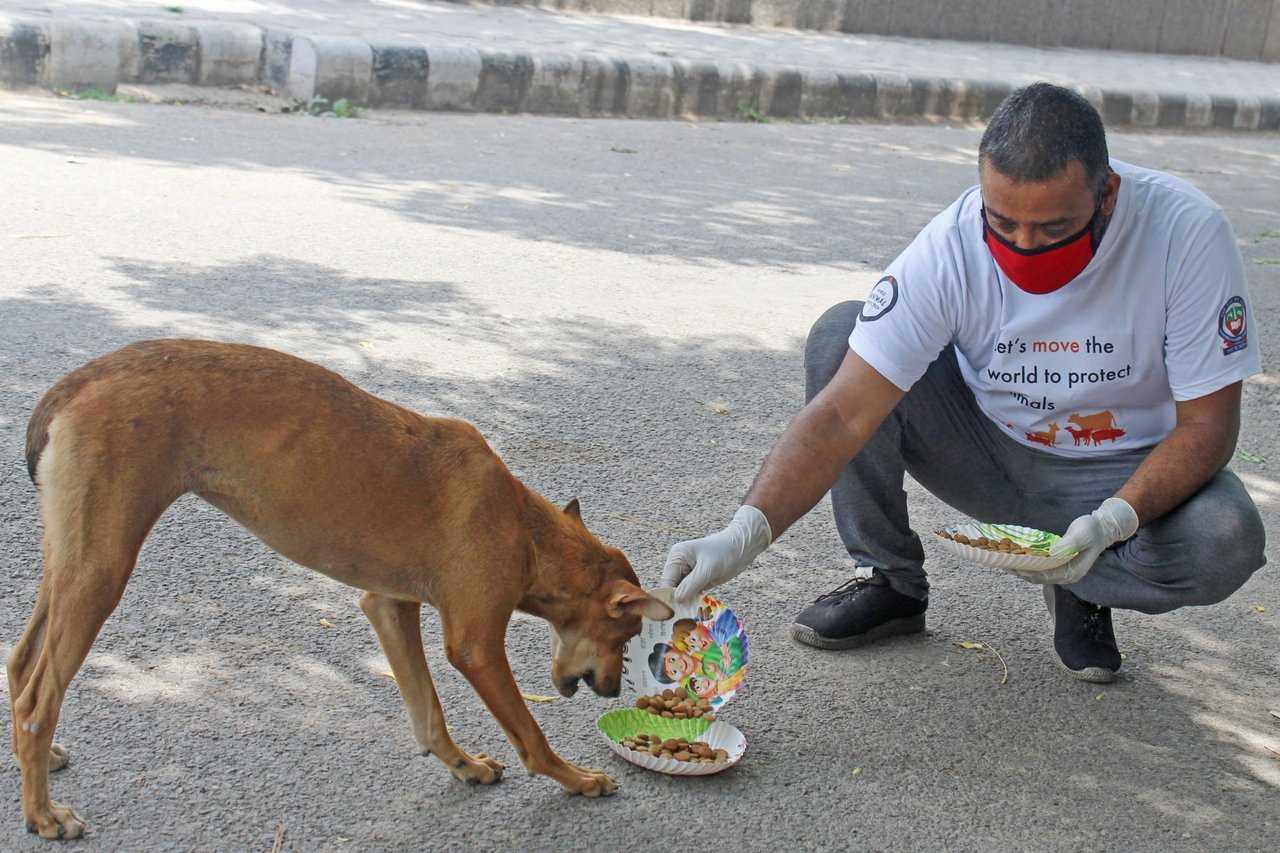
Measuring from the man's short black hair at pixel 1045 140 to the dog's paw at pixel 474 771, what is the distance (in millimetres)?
1785

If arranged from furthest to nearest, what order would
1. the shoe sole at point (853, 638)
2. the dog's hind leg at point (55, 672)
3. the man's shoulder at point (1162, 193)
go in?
1. the shoe sole at point (853, 638)
2. the man's shoulder at point (1162, 193)
3. the dog's hind leg at point (55, 672)

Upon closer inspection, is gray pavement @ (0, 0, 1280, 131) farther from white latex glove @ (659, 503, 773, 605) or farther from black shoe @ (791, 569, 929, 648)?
white latex glove @ (659, 503, 773, 605)

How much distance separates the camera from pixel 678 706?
3230mm

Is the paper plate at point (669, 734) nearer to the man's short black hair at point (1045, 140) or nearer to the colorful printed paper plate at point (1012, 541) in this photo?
→ the colorful printed paper plate at point (1012, 541)

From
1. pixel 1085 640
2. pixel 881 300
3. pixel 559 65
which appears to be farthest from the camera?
pixel 559 65

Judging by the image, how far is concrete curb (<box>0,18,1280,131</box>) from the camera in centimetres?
979

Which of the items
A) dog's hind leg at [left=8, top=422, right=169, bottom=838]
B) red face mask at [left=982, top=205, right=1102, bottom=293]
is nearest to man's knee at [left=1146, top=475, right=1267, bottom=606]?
red face mask at [left=982, top=205, right=1102, bottom=293]

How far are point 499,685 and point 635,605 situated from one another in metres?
0.35

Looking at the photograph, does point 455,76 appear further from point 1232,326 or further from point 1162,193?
point 1232,326

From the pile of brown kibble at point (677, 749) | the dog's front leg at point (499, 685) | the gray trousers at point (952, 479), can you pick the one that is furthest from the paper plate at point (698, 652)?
the gray trousers at point (952, 479)

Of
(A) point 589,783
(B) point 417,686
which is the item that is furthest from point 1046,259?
(B) point 417,686

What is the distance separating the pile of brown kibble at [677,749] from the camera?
10.00ft

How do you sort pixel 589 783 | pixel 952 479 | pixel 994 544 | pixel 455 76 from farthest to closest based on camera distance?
pixel 455 76 → pixel 952 479 → pixel 994 544 → pixel 589 783

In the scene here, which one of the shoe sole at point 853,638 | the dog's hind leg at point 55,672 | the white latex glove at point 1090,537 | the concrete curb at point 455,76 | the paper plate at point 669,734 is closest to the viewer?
the dog's hind leg at point 55,672
